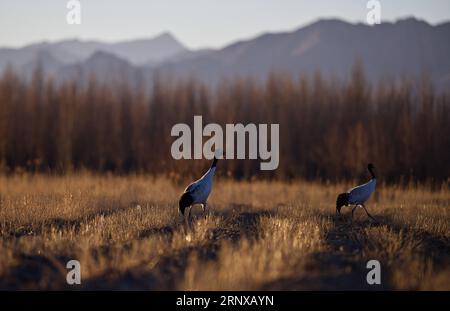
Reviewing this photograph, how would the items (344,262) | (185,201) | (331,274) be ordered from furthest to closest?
(185,201), (344,262), (331,274)

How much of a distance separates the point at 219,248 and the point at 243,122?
639 inches

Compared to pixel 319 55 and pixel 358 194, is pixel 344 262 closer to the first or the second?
pixel 358 194

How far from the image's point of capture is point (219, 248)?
7461 millimetres

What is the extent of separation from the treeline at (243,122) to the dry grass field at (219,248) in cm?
878

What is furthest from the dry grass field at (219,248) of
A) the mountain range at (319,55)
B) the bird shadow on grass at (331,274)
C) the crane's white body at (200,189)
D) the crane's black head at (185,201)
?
the mountain range at (319,55)

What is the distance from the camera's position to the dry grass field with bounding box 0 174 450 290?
623 cm

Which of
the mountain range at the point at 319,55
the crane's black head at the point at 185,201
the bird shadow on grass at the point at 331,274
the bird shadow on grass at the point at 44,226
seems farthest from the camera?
the mountain range at the point at 319,55

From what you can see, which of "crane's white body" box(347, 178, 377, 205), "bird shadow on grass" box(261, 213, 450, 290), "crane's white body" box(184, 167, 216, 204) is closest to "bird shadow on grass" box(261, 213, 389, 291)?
"bird shadow on grass" box(261, 213, 450, 290)

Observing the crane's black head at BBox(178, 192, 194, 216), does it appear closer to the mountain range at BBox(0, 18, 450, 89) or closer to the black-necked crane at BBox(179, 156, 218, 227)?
the black-necked crane at BBox(179, 156, 218, 227)

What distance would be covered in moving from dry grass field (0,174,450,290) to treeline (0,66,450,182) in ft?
28.8

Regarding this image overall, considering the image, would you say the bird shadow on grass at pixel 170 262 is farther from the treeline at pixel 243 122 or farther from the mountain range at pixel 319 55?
the mountain range at pixel 319 55

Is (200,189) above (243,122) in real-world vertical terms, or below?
below

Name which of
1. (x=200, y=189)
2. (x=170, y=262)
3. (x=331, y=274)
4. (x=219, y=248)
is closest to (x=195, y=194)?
(x=200, y=189)

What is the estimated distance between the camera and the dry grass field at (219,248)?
20.4 ft
